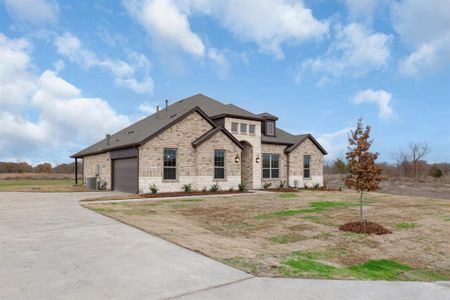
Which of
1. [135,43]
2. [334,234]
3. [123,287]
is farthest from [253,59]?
[123,287]

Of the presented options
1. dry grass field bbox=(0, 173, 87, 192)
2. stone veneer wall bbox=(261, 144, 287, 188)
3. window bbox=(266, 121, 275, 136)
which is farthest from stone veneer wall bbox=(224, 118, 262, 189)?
dry grass field bbox=(0, 173, 87, 192)

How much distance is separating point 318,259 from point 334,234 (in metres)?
2.71

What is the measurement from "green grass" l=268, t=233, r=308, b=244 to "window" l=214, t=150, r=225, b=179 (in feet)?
45.9

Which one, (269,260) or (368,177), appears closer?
(269,260)

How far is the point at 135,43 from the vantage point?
1681cm

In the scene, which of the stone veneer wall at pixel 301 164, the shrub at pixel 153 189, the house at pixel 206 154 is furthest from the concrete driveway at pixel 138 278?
the stone veneer wall at pixel 301 164

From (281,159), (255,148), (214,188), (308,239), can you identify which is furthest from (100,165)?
(308,239)

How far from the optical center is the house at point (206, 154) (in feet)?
66.1

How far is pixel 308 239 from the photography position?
8.18 m

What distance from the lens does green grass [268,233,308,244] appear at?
25.9 feet

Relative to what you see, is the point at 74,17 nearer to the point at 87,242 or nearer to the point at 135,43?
the point at 135,43

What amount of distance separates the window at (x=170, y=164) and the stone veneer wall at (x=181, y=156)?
244 millimetres

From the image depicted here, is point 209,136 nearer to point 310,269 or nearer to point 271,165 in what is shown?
point 271,165

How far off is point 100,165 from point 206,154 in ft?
31.6
